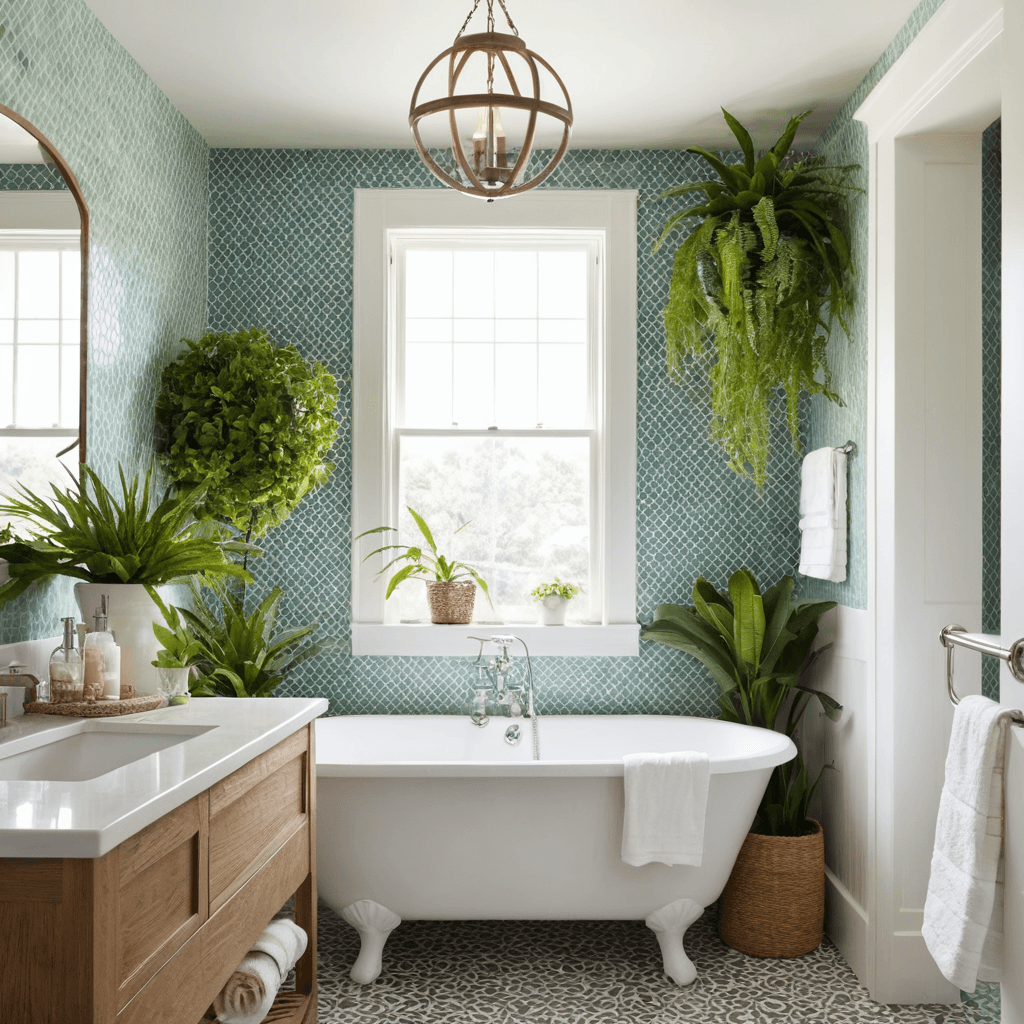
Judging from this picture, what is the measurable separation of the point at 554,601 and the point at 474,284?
128 cm

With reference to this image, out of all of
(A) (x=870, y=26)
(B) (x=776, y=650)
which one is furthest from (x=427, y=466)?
(A) (x=870, y=26)

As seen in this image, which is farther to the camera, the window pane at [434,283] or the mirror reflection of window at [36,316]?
the window pane at [434,283]

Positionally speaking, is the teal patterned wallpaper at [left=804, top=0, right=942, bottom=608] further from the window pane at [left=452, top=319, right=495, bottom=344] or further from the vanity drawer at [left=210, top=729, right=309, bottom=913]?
the vanity drawer at [left=210, top=729, right=309, bottom=913]

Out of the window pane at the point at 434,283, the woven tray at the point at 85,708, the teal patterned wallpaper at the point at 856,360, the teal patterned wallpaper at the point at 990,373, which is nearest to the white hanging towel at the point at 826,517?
the teal patterned wallpaper at the point at 856,360

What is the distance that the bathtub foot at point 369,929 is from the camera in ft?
8.99

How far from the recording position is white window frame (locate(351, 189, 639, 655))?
11.5ft

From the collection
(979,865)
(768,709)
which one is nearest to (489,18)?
(979,865)

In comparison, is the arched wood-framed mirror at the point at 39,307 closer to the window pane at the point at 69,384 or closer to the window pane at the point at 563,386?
the window pane at the point at 69,384

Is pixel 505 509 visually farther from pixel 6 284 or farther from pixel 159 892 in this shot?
pixel 159 892

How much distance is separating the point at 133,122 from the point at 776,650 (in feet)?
8.78

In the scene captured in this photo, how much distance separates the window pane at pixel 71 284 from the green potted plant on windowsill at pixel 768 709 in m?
2.13

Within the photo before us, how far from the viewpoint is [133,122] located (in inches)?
113

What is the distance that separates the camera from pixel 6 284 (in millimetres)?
2096

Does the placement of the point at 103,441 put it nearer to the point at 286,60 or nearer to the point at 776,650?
the point at 286,60
